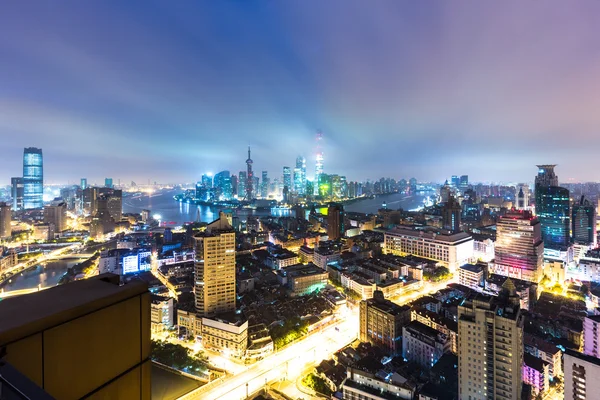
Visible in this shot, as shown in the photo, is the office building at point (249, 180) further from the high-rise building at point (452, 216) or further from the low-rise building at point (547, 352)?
the low-rise building at point (547, 352)

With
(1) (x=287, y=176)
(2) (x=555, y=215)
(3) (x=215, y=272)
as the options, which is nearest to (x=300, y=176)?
(1) (x=287, y=176)

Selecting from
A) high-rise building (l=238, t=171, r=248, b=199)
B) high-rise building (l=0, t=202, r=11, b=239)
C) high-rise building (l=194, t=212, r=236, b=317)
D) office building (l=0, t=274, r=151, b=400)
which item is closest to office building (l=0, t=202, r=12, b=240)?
high-rise building (l=0, t=202, r=11, b=239)

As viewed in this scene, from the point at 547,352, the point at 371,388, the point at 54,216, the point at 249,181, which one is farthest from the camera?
the point at 249,181

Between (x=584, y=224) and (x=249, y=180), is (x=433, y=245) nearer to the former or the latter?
(x=584, y=224)

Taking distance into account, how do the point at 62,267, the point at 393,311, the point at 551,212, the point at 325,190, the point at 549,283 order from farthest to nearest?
the point at 325,190, the point at 551,212, the point at 62,267, the point at 549,283, the point at 393,311

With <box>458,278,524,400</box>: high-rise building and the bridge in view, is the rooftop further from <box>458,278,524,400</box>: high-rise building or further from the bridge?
the bridge

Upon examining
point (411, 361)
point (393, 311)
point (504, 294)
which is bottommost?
point (411, 361)

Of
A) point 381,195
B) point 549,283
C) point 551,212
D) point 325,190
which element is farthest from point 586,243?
point 381,195

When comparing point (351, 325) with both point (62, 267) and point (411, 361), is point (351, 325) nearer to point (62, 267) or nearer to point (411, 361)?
point (411, 361)
